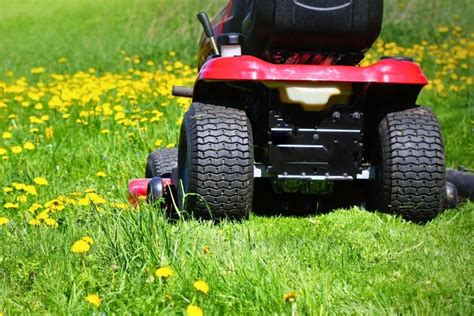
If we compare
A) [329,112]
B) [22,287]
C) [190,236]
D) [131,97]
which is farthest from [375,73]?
[131,97]

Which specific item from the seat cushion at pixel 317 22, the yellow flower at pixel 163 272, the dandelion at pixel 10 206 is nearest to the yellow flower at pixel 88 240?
the yellow flower at pixel 163 272

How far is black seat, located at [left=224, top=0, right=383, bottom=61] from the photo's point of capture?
399 centimetres

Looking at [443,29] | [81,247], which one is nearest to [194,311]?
[81,247]

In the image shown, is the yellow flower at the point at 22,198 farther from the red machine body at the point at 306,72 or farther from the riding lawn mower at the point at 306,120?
the red machine body at the point at 306,72

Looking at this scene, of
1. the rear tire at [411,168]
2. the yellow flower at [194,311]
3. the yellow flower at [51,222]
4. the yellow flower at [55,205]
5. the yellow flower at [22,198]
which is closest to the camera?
the yellow flower at [194,311]

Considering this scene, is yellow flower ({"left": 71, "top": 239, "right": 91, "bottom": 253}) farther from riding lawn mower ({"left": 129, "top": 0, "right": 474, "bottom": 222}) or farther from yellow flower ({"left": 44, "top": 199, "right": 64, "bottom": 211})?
riding lawn mower ({"left": 129, "top": 0, "right": 474, "bottom": 222})

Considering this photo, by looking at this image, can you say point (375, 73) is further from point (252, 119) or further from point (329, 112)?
point (252, 119)

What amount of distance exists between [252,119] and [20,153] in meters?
1.90

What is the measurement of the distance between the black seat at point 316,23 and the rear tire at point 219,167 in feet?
1.45

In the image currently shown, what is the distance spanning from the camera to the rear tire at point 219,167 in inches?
156

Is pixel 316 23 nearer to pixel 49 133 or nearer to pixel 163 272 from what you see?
pixel 163 272

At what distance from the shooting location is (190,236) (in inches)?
136

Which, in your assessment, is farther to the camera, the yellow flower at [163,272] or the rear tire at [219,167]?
the rear tire at [219,167]

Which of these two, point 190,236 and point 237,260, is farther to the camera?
point 190,236
